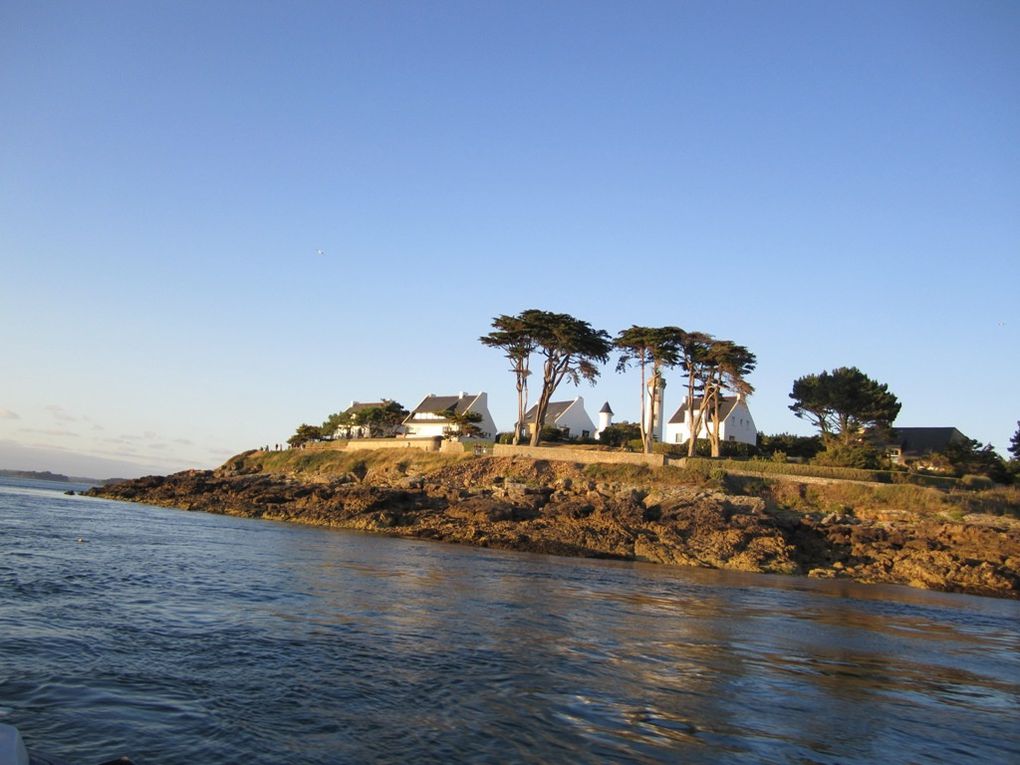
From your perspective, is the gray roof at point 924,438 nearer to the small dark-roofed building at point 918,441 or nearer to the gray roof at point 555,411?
the small dark-roofed building at point 918,441

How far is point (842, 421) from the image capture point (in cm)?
6762

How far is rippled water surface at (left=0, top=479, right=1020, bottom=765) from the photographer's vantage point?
8.30 metres

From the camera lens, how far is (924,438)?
76062 mm

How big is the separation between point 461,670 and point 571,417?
236ft

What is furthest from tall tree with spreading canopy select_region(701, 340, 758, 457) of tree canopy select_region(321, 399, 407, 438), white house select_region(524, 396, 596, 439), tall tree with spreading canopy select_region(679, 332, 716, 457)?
tree canopy select_region(321, 399, 407, 438)

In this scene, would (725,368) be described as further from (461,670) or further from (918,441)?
(461,670)

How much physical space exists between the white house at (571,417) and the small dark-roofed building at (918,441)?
30.2m

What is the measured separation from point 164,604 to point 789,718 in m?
11.9

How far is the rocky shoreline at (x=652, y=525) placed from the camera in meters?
34.0

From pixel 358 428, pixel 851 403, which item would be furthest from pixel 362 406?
pixel 851 403

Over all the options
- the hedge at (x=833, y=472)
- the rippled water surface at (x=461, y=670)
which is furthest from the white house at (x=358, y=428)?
the rippled water surface at (x=461, y=670)

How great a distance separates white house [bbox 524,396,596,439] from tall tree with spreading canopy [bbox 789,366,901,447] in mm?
23433

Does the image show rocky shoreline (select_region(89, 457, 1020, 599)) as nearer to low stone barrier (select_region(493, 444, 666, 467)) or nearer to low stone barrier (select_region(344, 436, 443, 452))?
low stone barrier (select_region(493, 444, 666, 467))

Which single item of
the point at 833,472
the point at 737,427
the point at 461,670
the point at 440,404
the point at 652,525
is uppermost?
the point at 440,404
